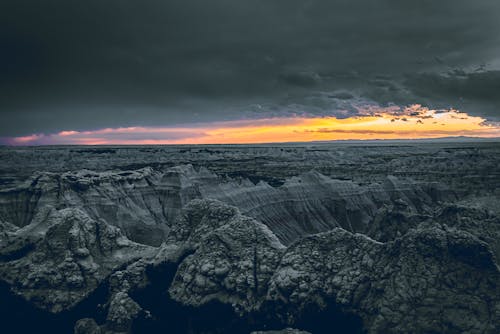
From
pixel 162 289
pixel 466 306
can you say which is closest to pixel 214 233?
pixel 162 289

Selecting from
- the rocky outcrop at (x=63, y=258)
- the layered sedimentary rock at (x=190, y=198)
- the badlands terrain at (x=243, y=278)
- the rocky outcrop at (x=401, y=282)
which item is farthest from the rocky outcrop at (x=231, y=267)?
the layered sedimentary rock at (x=190, y=198)

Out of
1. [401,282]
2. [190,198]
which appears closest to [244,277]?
[401,282]

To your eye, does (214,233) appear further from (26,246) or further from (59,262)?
(26,246)

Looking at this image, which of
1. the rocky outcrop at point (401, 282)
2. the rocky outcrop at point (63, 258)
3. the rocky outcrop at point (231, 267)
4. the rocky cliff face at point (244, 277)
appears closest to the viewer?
the rocky outcrop at point (401, 282)

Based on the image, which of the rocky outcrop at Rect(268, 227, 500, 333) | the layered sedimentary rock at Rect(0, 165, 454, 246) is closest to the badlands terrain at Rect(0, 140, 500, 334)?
the rocky outcrop at Rect(268, 227, 500, 333)

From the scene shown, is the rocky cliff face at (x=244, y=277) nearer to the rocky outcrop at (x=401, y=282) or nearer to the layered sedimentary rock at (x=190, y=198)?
the rocky outcrop at (x=401, y=282)

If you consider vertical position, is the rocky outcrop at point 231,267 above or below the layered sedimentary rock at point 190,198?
above

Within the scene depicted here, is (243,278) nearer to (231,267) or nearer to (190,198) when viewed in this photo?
(231,267)

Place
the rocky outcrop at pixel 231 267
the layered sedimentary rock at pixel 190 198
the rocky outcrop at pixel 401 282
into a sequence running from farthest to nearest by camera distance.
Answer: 1. the layered sedimentary rock at pixel 190 198
2. the rocky outcrop at pixel 231 267
3. the rocky outcrop at pixel 401 282

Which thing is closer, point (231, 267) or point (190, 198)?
point (231, 267)

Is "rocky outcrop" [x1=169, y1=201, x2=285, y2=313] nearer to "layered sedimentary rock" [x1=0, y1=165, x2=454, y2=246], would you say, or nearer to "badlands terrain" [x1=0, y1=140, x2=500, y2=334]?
"badlands terrain" [x1=0, y1=140, x2=500, y2=334]

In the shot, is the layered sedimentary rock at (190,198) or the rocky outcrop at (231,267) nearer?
the rocky outcrop at (231,267)
